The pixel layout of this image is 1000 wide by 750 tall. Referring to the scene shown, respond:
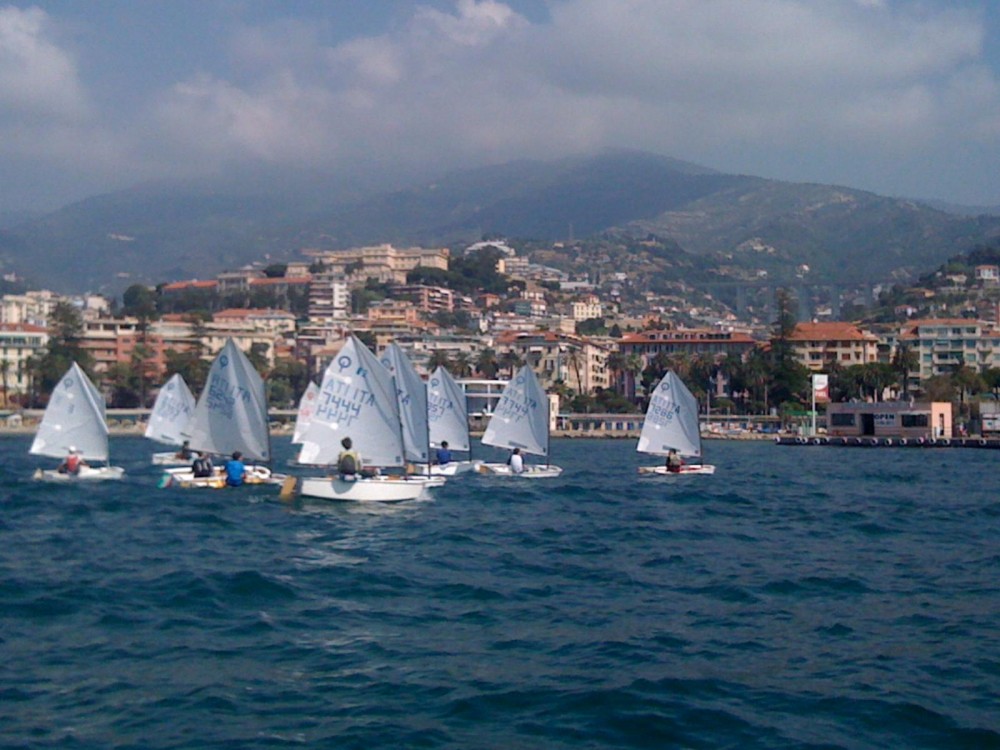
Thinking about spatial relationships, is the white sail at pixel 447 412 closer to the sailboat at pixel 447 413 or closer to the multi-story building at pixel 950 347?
the sailboat at pixel 447 413

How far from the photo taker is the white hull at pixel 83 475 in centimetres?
3903

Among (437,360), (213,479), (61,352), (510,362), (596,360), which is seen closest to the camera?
(213,479)

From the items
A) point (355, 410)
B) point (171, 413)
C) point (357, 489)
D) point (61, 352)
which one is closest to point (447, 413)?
Result: point (171, 413)

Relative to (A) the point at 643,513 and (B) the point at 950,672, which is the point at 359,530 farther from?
(B) the point at 950,672

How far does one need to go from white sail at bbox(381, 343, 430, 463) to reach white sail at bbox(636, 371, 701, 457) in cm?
1087

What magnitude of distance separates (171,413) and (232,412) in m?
21.9

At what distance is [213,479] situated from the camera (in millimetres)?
35531

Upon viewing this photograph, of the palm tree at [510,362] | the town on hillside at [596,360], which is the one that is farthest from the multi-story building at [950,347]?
the palm tree at [510,362]

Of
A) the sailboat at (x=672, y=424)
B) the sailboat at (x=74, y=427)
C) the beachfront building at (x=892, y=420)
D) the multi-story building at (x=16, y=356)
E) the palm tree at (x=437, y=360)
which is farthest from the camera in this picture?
the palm tree at (x=437, y=360)

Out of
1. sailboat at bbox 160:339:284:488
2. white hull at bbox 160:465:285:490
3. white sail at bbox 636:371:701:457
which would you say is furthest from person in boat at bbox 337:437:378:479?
white sail at bbox 636:371:701:457

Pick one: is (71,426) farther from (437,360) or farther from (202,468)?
(437,360)

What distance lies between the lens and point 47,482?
3856 cm

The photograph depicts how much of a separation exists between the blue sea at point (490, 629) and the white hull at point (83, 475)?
8908 millimetres

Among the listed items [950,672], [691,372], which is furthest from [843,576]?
[691,372]
